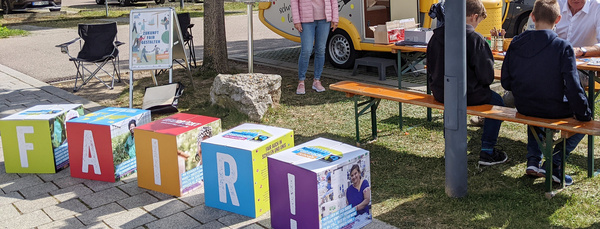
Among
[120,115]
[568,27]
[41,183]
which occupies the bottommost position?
[41,183]

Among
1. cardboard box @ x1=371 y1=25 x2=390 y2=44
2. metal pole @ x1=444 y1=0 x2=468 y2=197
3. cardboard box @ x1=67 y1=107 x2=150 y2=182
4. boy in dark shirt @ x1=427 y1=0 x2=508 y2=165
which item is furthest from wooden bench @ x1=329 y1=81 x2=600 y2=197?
cardboard box @ x1=67 y1=107 x2=150 y2=182

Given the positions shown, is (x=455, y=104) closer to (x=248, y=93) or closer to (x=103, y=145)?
(x=103, y=145)

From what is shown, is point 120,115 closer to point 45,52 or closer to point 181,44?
point 181,44

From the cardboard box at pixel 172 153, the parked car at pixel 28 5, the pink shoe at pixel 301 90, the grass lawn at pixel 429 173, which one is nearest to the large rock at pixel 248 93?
the grass lawn at pixel 429 173

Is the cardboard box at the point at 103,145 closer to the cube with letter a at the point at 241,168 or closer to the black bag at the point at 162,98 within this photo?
the cube with letter a at the point at 241,168

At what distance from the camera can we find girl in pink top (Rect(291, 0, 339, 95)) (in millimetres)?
7844

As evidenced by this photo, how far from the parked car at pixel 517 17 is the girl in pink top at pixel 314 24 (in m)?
4.83

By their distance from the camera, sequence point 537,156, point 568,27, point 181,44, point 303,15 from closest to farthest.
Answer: point 537,156, point 568,27, point 303,15, point 181,44

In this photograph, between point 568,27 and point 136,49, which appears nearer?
point 568,27

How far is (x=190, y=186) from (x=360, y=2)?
16.4ft

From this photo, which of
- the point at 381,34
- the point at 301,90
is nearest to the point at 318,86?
the point at 301,90

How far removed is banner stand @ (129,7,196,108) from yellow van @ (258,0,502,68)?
2617mm

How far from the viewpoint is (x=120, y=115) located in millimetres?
5328

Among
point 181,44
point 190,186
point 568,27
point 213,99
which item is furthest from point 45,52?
point 568,27
